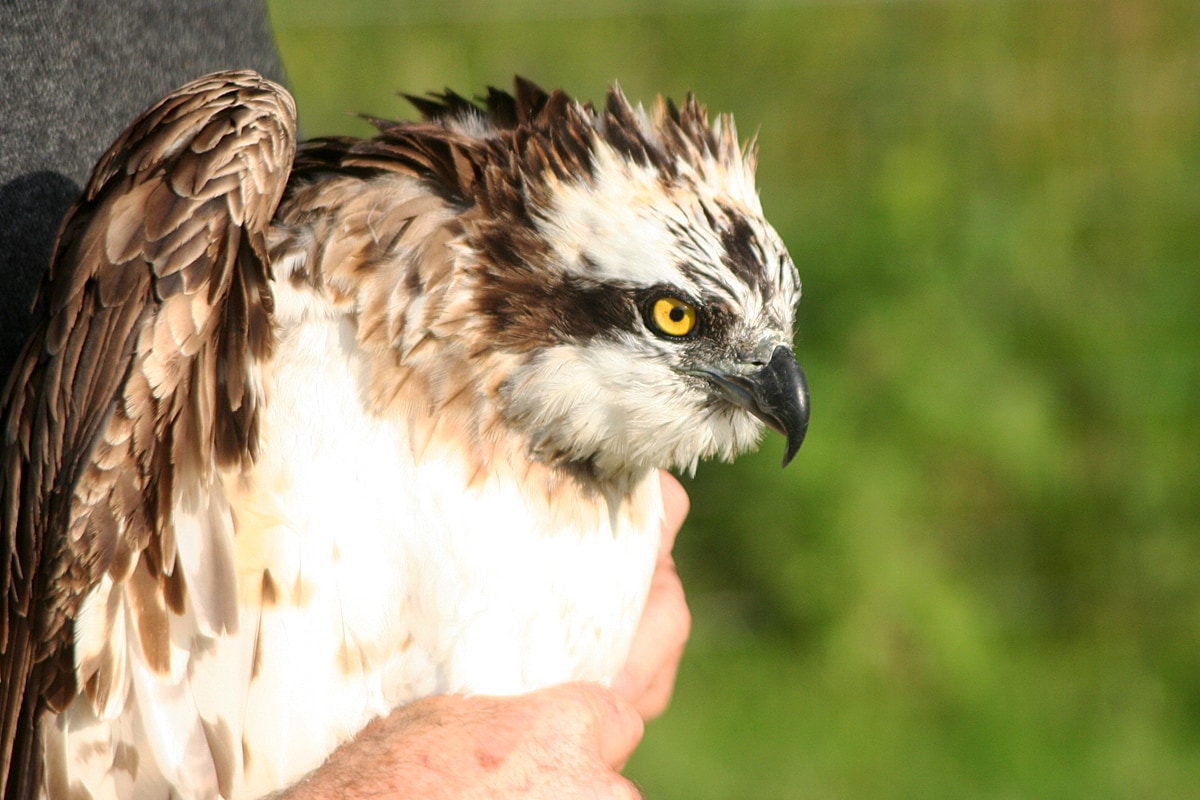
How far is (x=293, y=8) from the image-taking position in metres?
6.97

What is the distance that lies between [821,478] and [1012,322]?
129 centimetres

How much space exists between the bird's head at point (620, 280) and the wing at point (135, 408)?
1.53ft

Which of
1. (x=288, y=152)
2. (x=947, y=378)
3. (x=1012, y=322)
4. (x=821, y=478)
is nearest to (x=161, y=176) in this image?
(x=288, y=152)

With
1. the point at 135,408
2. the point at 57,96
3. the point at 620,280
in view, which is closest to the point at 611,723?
the point at 620,280

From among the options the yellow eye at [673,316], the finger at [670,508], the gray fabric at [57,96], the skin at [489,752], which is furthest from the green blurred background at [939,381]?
the gray fabric at [57,96]

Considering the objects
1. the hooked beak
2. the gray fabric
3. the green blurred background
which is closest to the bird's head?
the hooked beak

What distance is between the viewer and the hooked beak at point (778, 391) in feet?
8.45

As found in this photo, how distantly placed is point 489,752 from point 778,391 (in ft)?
3.05

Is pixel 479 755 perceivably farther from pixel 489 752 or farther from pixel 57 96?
pixel 57 96

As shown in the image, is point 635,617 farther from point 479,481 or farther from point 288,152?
point 288,152

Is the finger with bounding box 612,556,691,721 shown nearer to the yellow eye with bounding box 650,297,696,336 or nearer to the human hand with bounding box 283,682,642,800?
the human hand with bounding box 283,682,642,800

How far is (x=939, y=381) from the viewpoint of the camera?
5.86 m

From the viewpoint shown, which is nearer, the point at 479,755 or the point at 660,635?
the point at 479,755

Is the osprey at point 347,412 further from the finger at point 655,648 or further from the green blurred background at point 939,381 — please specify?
the green blurred background at point 939,381
